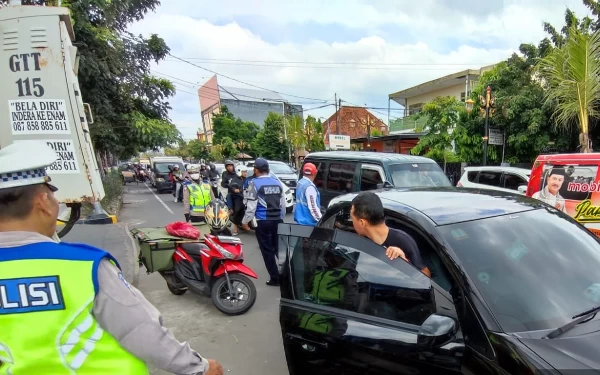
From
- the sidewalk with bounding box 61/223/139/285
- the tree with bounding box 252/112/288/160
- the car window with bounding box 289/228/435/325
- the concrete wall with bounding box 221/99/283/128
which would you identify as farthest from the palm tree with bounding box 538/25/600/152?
the concrete wall with bounding box 221/99/283/128

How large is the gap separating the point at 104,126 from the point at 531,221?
38.3 ft

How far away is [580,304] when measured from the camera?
1847mm

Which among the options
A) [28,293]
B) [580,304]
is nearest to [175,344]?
[28,293]

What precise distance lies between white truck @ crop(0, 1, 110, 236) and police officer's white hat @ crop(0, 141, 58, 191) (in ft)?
6.83

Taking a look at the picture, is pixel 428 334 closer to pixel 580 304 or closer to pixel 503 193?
pixel 580 304

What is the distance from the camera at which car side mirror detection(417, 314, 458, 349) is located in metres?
1.68

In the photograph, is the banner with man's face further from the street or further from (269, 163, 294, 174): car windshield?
(269, 163, 294, 174): car windshield

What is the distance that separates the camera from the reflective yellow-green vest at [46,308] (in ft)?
3.63

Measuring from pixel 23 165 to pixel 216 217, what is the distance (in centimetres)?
451

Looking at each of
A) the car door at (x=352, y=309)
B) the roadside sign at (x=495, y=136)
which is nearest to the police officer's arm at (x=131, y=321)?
the car door at (x=352, y=309)

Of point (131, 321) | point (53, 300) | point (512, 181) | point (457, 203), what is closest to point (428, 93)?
point (512, 181)

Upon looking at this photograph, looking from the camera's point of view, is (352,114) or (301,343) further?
(352,114)

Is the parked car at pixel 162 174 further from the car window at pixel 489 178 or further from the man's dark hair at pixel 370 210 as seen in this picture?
the man's dark hair at pixel 370 210

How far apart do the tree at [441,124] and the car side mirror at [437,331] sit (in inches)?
589
